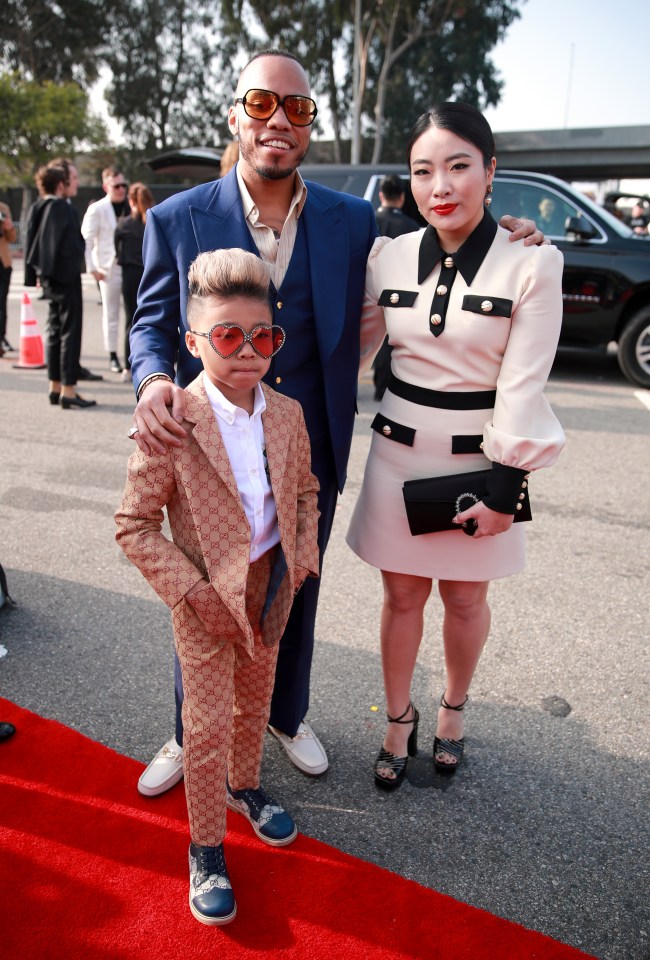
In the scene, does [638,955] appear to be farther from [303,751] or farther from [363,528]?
[363,528]

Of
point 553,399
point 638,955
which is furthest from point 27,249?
point 638,955

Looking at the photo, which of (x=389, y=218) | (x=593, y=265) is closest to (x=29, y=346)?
(x=389, y=218)

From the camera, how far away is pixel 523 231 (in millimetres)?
2197

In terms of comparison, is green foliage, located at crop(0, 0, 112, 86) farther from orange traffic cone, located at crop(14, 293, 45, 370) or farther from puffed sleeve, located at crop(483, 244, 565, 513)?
puffed sleeve, located at crop(483, 244, 565, 513)

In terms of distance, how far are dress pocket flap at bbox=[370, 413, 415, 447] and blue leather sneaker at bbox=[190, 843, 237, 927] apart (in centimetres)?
127

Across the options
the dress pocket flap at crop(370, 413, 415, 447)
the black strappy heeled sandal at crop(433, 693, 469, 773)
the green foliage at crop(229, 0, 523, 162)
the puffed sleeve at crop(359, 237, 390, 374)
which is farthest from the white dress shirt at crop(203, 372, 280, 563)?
the green foliage at crop(229, 0, 523, 162)

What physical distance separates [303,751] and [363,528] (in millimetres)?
821

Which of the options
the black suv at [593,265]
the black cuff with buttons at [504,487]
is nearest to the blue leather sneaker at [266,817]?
the black cuff with buttons at [504,487]

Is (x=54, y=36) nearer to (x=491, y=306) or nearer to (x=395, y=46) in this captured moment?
A: (x=395, y=46)

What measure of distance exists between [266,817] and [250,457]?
3.73ft

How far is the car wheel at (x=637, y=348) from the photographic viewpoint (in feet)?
26.8

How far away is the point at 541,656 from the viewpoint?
3.37 metres

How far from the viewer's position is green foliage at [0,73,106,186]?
33594 millimetres

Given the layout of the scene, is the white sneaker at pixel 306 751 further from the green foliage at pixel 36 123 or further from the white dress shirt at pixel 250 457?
the green foliage at pixel 36 123
